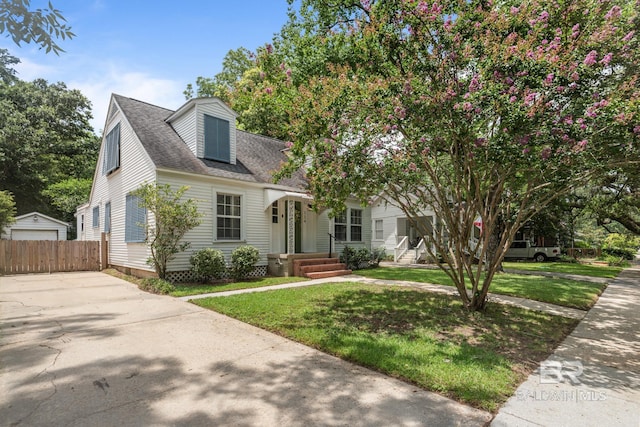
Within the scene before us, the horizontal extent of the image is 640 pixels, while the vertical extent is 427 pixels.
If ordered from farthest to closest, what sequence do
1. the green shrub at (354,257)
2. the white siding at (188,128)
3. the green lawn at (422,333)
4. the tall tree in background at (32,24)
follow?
the green shrub at (354,257)
the white siding at (188,128)
the green lawn at (422,333)
the tall tree in background at (32,24)

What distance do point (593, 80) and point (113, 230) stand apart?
1525 centimetres

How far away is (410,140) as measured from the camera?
570 cm

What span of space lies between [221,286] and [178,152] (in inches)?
190

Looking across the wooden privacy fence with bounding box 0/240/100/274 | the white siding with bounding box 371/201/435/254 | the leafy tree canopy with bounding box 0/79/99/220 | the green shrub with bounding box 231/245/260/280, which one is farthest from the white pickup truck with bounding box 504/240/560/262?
the leafy tree canopy with bounding box 0/79/99/220

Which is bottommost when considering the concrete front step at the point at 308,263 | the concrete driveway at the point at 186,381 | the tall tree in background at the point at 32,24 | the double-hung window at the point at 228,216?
the concrete driveway at the point at 186,381

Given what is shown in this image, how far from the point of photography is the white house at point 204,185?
34.6 ft

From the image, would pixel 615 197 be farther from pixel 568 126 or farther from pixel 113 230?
pixel 113 230

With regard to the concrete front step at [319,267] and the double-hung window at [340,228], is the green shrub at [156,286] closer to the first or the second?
the concrete front step at [319,267]

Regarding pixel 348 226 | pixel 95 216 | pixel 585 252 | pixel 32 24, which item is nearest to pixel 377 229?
pixel 348 226

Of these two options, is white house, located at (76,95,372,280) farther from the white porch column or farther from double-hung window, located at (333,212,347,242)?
double-hung window, located at (333,212,347,242)

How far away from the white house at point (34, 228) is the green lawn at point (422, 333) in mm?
18563

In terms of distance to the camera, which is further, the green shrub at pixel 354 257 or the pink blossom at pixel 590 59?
the green shrub at pixel 354 257

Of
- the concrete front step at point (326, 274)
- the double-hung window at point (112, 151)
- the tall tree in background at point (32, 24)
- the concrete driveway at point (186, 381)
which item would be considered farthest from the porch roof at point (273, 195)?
the tall tree in background at point (32, 24)

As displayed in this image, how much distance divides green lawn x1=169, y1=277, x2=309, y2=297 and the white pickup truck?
1792 cm
